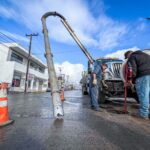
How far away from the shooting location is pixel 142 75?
4.83m

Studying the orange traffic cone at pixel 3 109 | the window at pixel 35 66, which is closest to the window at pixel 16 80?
the window at pixel 35 66

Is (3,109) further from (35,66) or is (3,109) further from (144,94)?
(35,66)

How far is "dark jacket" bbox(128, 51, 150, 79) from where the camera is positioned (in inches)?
189

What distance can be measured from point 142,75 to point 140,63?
35 cm

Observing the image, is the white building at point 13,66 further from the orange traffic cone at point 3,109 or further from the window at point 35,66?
the orange traffic cone at point 3,109

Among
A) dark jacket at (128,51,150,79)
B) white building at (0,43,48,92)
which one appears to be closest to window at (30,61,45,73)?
white building at (0,43,48,92)

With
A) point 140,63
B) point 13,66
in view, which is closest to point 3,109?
point 140,63

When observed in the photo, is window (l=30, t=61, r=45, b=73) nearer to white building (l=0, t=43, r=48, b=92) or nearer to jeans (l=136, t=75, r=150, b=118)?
white building (l=0, t=43, r=48, b=92)

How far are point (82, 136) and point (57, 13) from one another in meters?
6.65

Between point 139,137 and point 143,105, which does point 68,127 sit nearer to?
point 139,137

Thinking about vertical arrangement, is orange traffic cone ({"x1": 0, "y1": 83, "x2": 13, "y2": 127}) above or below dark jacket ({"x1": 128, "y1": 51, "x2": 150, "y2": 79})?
below

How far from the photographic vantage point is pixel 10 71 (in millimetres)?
27359

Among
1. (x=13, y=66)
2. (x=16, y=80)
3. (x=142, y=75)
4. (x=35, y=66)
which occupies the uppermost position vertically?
(x=35, y=66)

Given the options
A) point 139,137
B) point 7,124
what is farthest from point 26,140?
point 139,137
